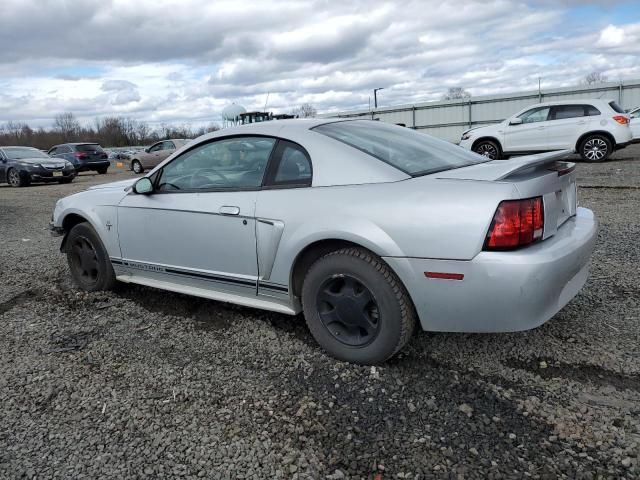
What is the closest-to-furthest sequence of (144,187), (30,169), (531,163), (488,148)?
(531,163) → (144,187) → (488,148) → (30,169)

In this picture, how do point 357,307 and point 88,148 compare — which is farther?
point 88,148

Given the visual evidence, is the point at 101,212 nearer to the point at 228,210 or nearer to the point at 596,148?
the point at 228,210

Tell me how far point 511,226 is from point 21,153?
1886 cm

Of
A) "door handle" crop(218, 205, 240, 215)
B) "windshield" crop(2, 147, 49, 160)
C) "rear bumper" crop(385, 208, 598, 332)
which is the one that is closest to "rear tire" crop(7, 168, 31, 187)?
"windshield" crop(2, 147, 49, 160)

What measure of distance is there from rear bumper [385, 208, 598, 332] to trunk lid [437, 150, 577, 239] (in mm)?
155

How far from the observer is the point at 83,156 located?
21000 millimetres

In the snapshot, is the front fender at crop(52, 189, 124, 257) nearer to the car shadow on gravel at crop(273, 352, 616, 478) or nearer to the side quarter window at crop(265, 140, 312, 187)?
the side quarter window at crop(265, 140, 312, 187)

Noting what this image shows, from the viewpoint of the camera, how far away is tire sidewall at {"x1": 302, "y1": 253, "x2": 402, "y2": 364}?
8.91 ft

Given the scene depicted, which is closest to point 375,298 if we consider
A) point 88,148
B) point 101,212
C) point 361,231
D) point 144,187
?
point 361,231

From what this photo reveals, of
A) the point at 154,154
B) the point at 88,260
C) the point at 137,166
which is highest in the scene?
the point at 154,154

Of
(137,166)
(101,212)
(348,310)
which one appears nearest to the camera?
(348,310)

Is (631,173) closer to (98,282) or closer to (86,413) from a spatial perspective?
(98,282)

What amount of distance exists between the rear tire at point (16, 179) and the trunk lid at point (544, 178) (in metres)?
17.1

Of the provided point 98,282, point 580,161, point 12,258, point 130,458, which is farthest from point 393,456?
point 580,161
